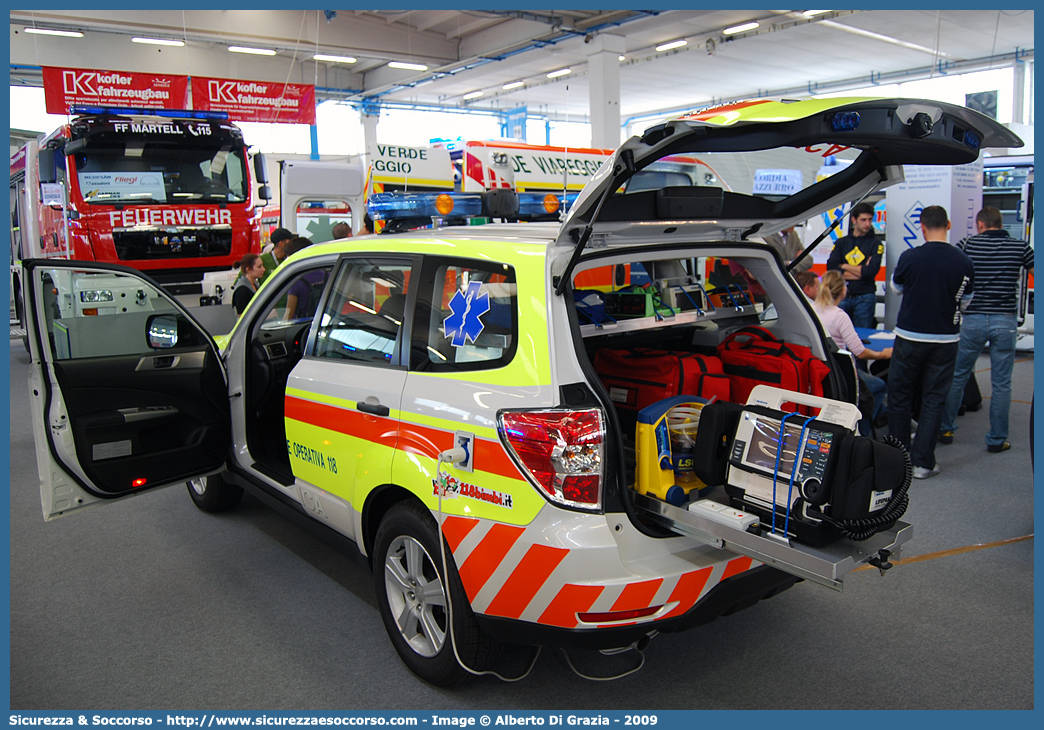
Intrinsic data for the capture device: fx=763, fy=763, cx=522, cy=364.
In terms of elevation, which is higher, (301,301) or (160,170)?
(160,170)

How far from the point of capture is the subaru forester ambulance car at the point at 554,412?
2.18m

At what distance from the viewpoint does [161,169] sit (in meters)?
9.24

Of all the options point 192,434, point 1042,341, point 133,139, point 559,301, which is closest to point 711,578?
point 559,301

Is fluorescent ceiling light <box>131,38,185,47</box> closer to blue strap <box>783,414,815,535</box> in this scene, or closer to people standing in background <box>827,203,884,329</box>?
people standing in background <box>827,203,884,329</box>

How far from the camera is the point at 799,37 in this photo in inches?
608

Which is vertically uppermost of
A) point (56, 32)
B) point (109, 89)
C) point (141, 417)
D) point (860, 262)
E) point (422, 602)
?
point (56, 32)

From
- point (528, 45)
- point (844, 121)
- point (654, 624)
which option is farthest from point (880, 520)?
point (528, 45)

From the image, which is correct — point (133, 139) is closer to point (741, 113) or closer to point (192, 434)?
point (192, 434)

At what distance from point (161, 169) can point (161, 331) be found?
6.72m

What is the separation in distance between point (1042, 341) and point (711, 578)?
4.00 metres

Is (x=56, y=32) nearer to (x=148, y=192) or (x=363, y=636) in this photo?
(x=148, y=192)

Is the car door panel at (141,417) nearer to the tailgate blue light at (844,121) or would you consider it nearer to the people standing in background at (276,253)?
the tailgate blue light at (844,121)

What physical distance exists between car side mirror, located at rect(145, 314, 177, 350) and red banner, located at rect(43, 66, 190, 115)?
902 centimetres

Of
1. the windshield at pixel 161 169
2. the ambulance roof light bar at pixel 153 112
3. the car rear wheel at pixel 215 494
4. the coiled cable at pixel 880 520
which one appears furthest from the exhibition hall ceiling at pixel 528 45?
the coiled cable at pixel 880 520
